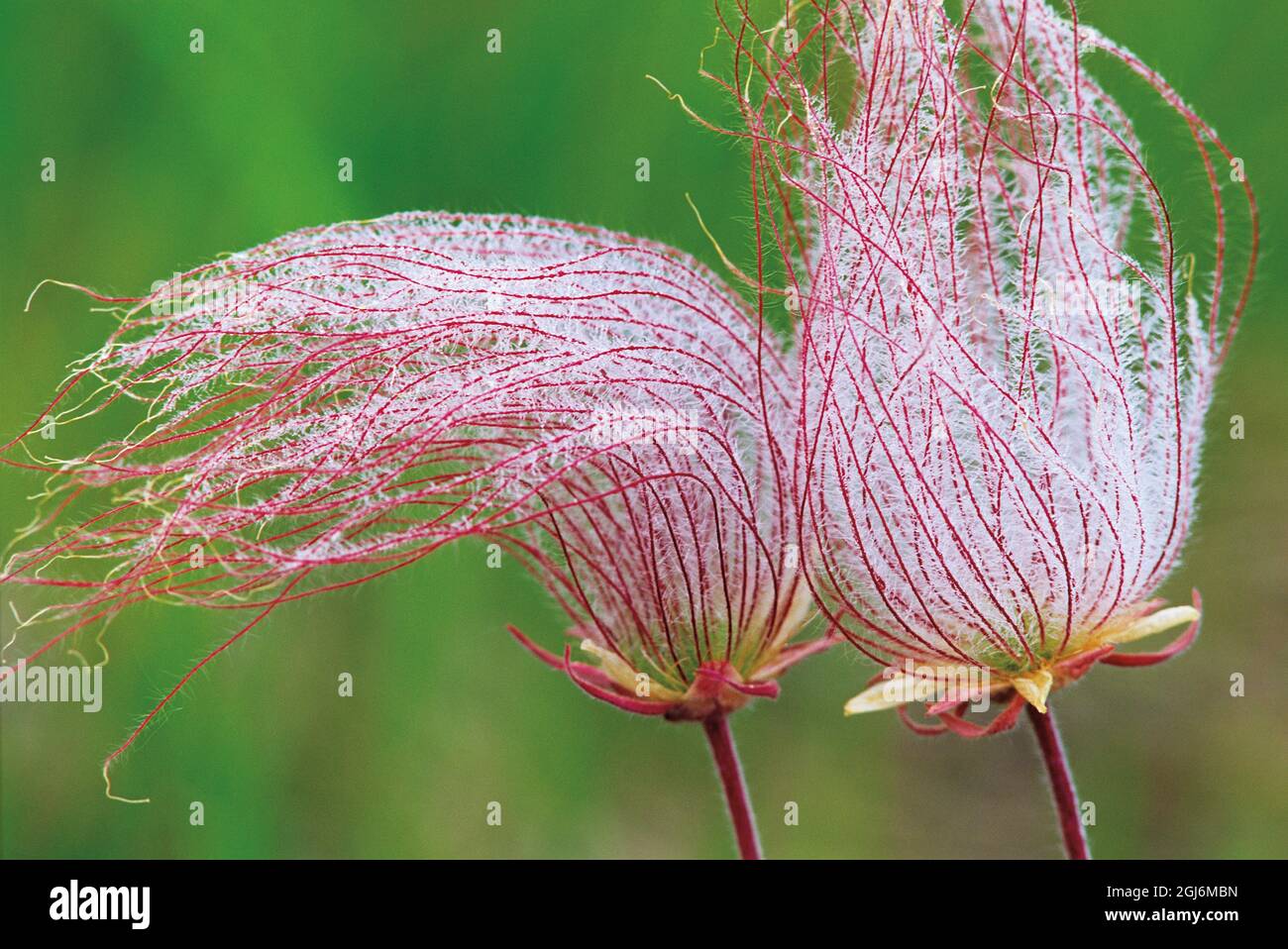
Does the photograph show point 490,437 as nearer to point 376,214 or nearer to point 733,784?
point 733,784

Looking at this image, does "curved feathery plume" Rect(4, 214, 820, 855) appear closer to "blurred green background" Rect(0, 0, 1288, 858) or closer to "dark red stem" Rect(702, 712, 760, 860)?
"dark red stem" Rect(702, 712, 760, 860)

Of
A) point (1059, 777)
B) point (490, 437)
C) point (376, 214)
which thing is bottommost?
point (1059, 777)

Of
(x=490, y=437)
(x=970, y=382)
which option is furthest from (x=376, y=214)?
(x=970, y=382)

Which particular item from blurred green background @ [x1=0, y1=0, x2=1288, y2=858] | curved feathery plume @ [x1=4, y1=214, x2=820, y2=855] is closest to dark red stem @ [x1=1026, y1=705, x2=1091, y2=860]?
curved feathery plume @ [x1=4, y1=214, x2=820, y2=855]

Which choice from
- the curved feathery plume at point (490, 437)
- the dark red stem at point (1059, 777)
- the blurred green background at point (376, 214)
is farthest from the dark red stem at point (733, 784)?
the blurred green background at point (376, 214)

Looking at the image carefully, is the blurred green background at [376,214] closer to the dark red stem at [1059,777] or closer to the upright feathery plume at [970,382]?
the upright feathery plume at [970,382]
